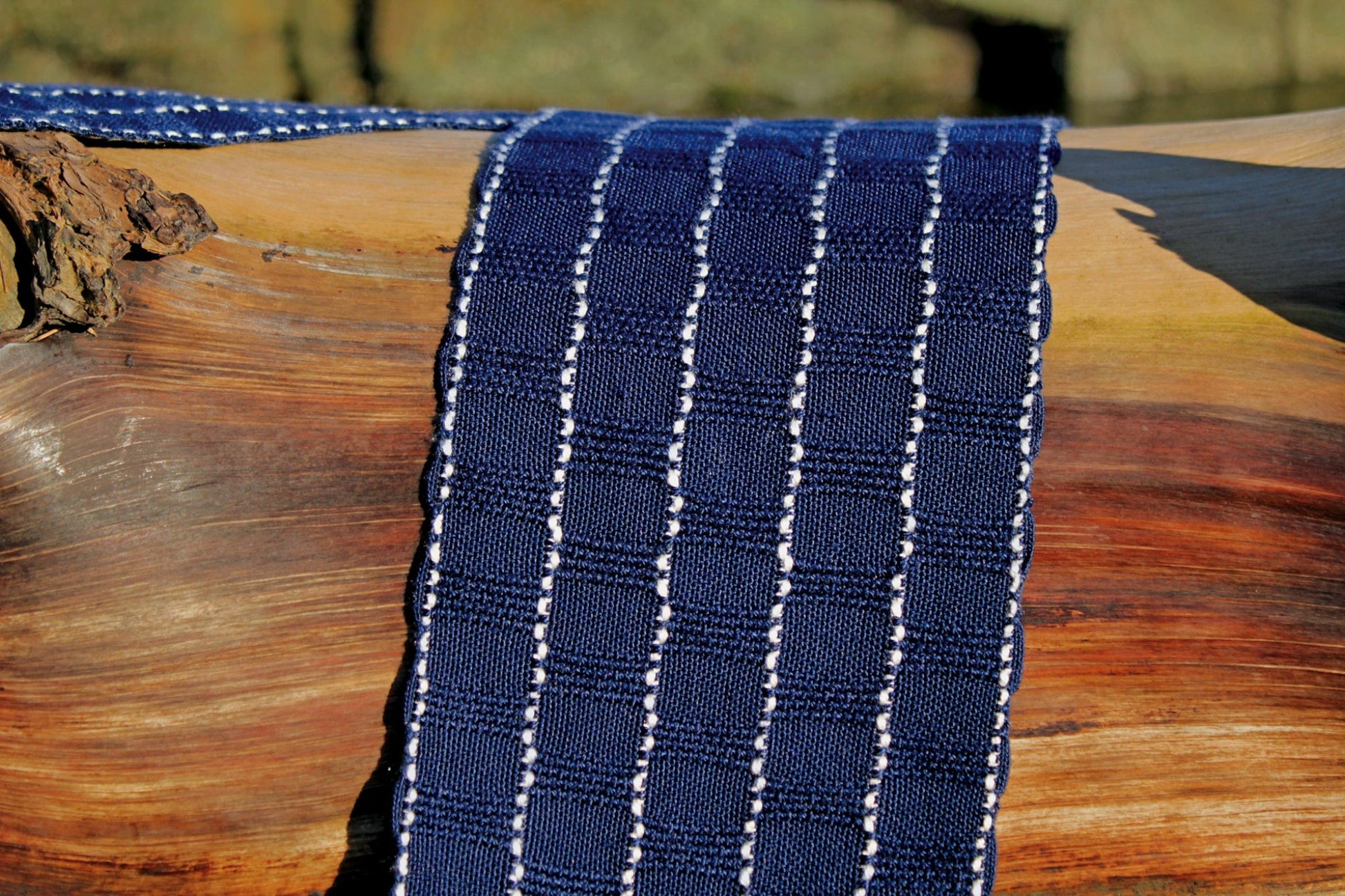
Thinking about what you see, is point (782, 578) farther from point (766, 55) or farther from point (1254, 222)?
point (766, 55)

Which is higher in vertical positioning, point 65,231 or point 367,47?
point 367,47

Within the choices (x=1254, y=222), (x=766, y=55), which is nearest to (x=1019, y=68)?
(x=766, y=55)

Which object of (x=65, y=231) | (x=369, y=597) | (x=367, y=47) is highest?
(x=367, y=47)

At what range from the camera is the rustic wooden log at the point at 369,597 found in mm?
524

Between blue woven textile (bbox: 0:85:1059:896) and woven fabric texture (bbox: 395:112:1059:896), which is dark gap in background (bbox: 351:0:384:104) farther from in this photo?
woven fabric texture (bbox: 395:112:1059:896)

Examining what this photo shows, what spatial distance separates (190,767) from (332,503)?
166 millimetres

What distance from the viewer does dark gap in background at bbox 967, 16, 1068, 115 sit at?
1.33 m

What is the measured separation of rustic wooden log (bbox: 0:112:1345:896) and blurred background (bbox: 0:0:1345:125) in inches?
32.7

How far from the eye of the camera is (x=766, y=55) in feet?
4.24

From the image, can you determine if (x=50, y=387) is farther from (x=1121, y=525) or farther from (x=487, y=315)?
(x=1121, y=525)

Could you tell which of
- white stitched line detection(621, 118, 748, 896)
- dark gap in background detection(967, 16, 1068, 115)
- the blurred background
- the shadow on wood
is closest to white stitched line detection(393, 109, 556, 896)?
white stitched line detection(621, 118, 748, 896)

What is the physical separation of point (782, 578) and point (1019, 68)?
1.13 meters

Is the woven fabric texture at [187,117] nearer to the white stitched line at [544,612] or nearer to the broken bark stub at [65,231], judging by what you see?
the broken bark stub at [65,231]

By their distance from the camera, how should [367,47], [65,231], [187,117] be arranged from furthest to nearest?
[367,47] → [187,117] → [65,231]
